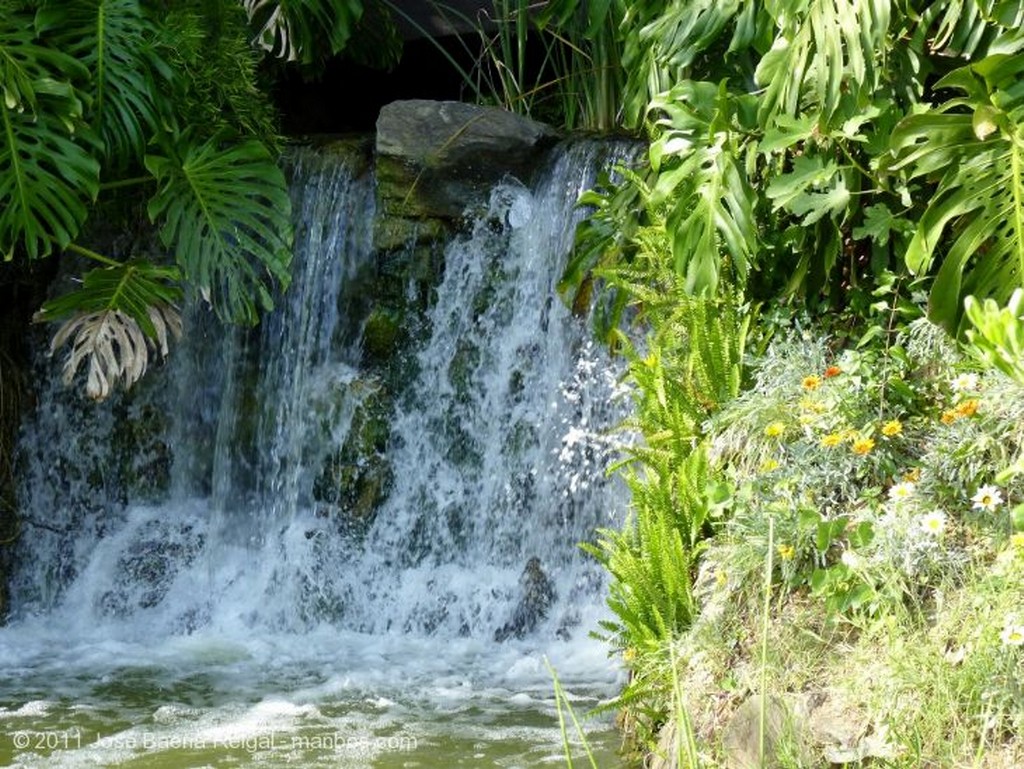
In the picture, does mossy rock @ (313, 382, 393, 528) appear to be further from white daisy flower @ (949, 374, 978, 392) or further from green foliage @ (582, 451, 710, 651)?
white daisy flower @ (949, 374, 978, 392)

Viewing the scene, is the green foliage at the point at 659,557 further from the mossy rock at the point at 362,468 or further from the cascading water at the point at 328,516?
the mossy rock at the point at 362,468

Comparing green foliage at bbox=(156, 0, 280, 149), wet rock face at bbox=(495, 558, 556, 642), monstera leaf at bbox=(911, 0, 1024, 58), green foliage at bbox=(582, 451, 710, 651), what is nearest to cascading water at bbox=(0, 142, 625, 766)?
wet rock face at bbox=(495, 558, 556, 642)

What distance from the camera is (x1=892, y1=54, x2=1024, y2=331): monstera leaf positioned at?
14.3ft

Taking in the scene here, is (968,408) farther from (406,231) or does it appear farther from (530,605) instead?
(406,231)

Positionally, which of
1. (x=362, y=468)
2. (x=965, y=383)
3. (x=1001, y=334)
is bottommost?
(x=362, y=468)

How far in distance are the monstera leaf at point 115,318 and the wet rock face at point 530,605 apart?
75.1 inches

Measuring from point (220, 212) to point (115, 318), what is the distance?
689mm

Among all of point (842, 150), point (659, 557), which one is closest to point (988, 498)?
point (659, 557)

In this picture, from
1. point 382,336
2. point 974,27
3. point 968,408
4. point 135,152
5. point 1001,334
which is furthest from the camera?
point 382,336

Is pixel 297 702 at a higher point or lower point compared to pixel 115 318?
lower

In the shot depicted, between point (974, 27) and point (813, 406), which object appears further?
point (974, 27)

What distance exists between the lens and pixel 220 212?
706 cm

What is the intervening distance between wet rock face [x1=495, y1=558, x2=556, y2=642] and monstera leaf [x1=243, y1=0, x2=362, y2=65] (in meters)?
2.87

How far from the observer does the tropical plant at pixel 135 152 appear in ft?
22.0
